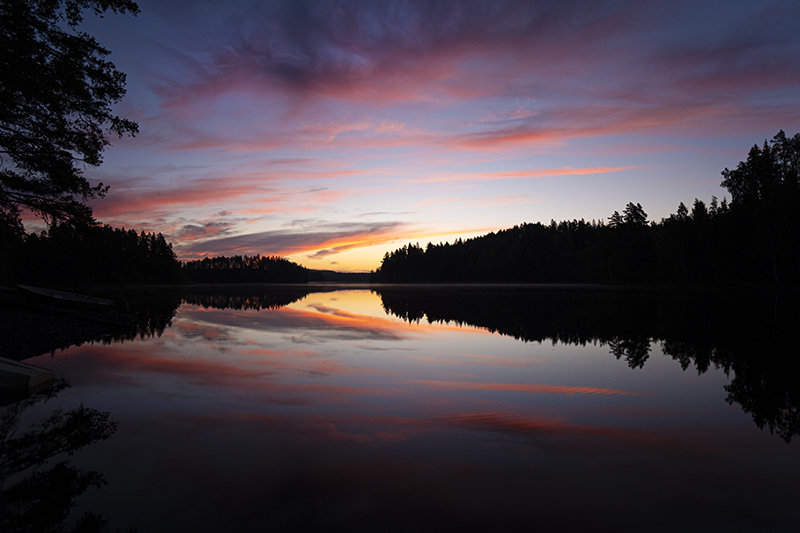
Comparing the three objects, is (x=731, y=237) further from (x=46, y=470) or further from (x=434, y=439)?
(x=46, y=470)

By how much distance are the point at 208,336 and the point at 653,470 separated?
18.0m

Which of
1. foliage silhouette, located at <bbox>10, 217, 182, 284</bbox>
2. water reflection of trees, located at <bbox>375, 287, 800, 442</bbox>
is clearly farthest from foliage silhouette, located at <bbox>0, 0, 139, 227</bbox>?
foliage silhouette, located at <bbox>10, 217, 182, 284</bbox>

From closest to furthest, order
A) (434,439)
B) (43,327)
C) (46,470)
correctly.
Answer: (46,470) → (434,439) → (43,327)

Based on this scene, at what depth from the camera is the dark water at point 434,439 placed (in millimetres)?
4844

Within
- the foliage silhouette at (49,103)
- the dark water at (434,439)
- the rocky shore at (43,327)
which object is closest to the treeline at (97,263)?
the rocky shore at (43,327)

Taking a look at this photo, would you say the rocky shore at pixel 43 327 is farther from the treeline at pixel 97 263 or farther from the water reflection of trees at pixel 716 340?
the treeline at pixel 97 263

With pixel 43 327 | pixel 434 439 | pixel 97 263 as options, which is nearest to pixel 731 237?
pixel 434 439

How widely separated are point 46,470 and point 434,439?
5354mm

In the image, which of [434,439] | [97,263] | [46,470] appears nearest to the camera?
[46,470]

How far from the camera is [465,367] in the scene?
1252cm

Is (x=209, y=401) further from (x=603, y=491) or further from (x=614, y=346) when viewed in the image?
(x=614, y=346)

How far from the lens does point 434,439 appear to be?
22.9 feet

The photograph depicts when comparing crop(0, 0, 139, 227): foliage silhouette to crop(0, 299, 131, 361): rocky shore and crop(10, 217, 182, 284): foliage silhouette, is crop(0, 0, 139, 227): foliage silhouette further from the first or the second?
crop(10, 217, 182, 284): foliage silhouette

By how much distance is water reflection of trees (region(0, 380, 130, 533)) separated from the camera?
4.56 m
